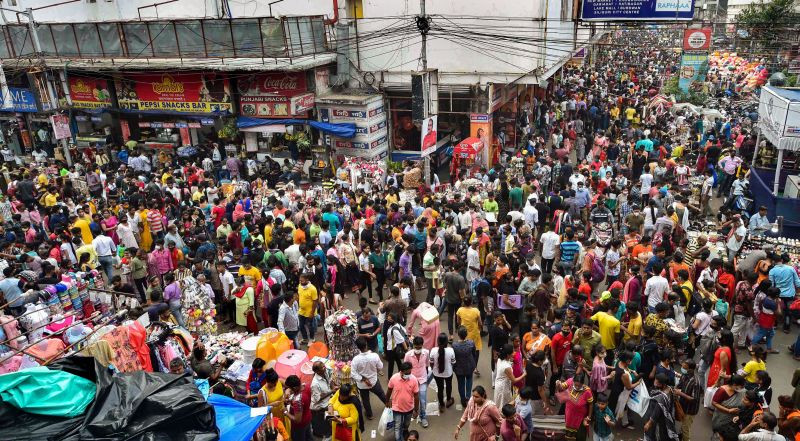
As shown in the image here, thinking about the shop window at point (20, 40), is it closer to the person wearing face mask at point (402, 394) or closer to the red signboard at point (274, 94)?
the red signboard at point (274, 94)

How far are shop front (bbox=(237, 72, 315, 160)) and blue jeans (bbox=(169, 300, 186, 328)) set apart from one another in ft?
32.6

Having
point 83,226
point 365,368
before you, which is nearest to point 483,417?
point 365,368

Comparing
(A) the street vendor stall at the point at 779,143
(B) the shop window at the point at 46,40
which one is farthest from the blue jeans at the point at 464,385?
(B) the shop window at the point at 46,40

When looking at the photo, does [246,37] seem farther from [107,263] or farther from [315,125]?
[107,263]

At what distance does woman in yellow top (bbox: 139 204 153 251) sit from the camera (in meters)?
12.1

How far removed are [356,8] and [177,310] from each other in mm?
13518

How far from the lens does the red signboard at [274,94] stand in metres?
17.9

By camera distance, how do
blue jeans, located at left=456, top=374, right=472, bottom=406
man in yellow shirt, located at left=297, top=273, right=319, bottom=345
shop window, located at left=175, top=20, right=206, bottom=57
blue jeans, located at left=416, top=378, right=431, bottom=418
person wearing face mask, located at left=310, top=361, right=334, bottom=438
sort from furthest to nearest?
shop window, located at left=175, top=20, right=206, bottom=57 → man in yellow shirt, located at left=297, top=273, right=319, bottom=345 → blue jeans, located at left=456, top=374, right=472, bottom=406 → blue jeans, located at left=416, top=378, right=431, bottom=418 → person wearing face mask, located at left=310, top=361, right=334, bottom=438

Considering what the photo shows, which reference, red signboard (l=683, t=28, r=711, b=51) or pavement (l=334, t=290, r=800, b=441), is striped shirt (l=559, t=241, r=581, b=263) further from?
red signboard (l=683, t=28, r=711, b=51)

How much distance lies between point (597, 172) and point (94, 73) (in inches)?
698

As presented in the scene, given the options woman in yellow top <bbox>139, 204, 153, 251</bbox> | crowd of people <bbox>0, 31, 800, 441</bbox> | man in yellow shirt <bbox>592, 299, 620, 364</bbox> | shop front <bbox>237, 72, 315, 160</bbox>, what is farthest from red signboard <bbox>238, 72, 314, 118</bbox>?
→ man in yellow shirt <bbox>592, 299, 620, 364</bbox>

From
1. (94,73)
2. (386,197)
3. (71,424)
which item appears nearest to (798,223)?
(386,197)

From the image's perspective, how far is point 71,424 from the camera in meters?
4.01

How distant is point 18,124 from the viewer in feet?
74.1
